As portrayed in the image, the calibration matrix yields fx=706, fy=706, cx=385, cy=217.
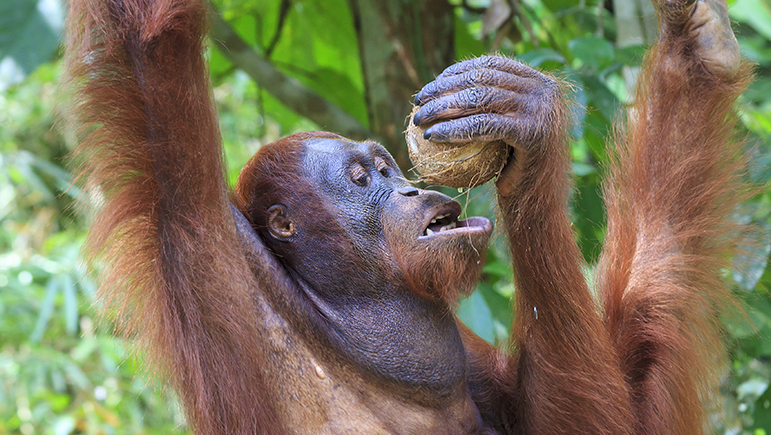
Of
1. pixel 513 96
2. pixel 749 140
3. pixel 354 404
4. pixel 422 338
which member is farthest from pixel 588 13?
pixel 354 404

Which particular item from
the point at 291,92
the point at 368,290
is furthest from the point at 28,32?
the point at 368,290

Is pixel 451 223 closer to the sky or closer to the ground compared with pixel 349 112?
closer to the sky

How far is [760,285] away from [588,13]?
1.77 metres

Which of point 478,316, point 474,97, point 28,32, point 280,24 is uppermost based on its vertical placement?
point 28,32

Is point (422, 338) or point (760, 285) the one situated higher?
point (422, 338)

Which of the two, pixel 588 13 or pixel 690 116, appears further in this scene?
pixel 588 13

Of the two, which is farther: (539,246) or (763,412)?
(763,412)

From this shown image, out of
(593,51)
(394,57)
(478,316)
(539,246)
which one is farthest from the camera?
(394,57)

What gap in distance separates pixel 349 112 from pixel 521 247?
2271mm

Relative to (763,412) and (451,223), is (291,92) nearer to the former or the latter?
(451,223)

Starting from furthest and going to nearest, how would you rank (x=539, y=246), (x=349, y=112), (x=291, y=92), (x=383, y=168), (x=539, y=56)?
(x=349, y=112) → (x=291, y=92) → (x=539, y=56) → (x=383, y=168) → (x=539, y=246)

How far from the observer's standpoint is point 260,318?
6.69ft

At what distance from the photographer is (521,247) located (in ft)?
7.11

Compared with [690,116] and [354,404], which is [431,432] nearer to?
[354,404]
